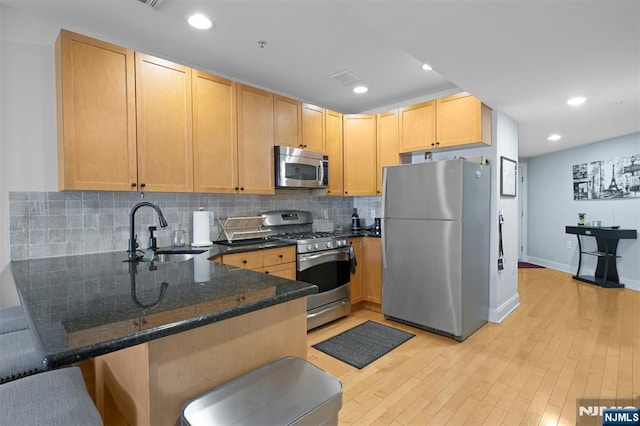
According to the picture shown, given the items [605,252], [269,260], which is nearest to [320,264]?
[269,260]

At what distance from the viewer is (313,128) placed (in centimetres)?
363

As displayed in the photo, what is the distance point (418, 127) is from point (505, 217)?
1.40 meters

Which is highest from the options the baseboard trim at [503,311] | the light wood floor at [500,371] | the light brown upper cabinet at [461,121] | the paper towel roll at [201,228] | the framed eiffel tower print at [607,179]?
the light brown upper cabinet at [461,121]

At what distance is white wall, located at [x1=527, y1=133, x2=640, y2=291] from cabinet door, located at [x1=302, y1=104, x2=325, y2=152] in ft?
15.5

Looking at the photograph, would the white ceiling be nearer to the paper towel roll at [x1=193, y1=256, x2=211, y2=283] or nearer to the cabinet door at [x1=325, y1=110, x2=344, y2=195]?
the cabinet door at [x1=325, y1=110, x2=344, y2=195]

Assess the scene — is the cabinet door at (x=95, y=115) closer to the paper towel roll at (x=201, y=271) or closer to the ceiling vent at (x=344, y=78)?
the paper towel roll at (x=201, y=271)

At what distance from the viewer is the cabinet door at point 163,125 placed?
92.2 inches

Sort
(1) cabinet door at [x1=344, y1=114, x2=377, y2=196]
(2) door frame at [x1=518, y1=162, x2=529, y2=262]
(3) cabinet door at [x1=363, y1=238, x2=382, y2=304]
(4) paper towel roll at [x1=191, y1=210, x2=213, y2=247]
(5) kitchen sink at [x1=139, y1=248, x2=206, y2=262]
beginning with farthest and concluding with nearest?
(2) door frame at [x1=518, y1=162, x2=529, y2=262] < (1) cabinet door at [x1=344, y1=114, x2=377, y2=196] < (3) cabinet door at [x1=363, y1=238, x2=382, y2=304] < (4) paper towel roll at [x1=191, y1=210, x2=213, y2=247] < (5) kitchen sink at [x1=139, y1=248, x2=206, y2=262]

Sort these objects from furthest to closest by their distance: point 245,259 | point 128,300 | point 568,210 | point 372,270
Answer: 1. point 568,210
2. point 372,270
3. point 245,259
4. point 128,300

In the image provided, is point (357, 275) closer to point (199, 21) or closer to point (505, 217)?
point (505, 217)

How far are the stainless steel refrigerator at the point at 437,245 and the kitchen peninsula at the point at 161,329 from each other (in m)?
2.09

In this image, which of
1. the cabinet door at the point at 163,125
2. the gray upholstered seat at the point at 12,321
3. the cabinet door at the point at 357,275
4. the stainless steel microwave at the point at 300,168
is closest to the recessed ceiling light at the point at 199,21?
the cabinet door at the point at 163,125

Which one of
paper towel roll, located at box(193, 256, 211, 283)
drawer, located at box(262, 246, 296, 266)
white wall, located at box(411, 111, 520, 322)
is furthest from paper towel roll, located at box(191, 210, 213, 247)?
white wall, located at box(411, 111, 520, 322)

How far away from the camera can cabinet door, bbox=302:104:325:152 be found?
11.6 ft
